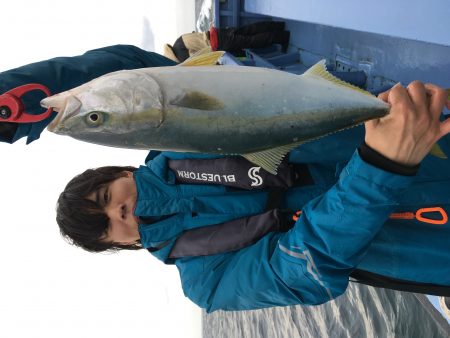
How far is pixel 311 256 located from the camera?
191 centimetres

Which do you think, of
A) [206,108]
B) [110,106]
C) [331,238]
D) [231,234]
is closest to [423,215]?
[331,238]

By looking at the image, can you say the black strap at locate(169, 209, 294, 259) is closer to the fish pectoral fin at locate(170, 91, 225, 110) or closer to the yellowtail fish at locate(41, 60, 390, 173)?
the yellowtail fish at locate(41, 60, 390, 173)

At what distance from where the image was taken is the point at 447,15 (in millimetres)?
1902

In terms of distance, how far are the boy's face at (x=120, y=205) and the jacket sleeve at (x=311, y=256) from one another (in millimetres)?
588

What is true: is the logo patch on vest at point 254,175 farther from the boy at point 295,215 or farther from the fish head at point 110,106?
the fish head at point 110,106

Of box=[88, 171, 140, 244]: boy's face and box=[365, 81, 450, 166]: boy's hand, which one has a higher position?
box=[365, 81, 450, 166]: boy's hand

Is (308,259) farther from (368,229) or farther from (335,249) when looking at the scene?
(368,229)

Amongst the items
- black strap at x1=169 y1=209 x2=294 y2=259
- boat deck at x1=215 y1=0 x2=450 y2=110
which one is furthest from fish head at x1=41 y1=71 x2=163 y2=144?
boat deck at x1=215 y1=0 x2=450 y2=110

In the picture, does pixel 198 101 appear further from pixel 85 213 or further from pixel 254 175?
pixel 85 213

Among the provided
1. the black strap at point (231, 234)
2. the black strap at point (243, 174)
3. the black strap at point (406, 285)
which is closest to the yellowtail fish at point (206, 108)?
the black strap at point (243, 174)

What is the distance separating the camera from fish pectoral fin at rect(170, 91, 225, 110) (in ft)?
4.89

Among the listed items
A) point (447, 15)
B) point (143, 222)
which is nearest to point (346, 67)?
point (447, 15)

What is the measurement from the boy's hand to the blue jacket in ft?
0.35

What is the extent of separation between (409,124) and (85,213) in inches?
91.3
